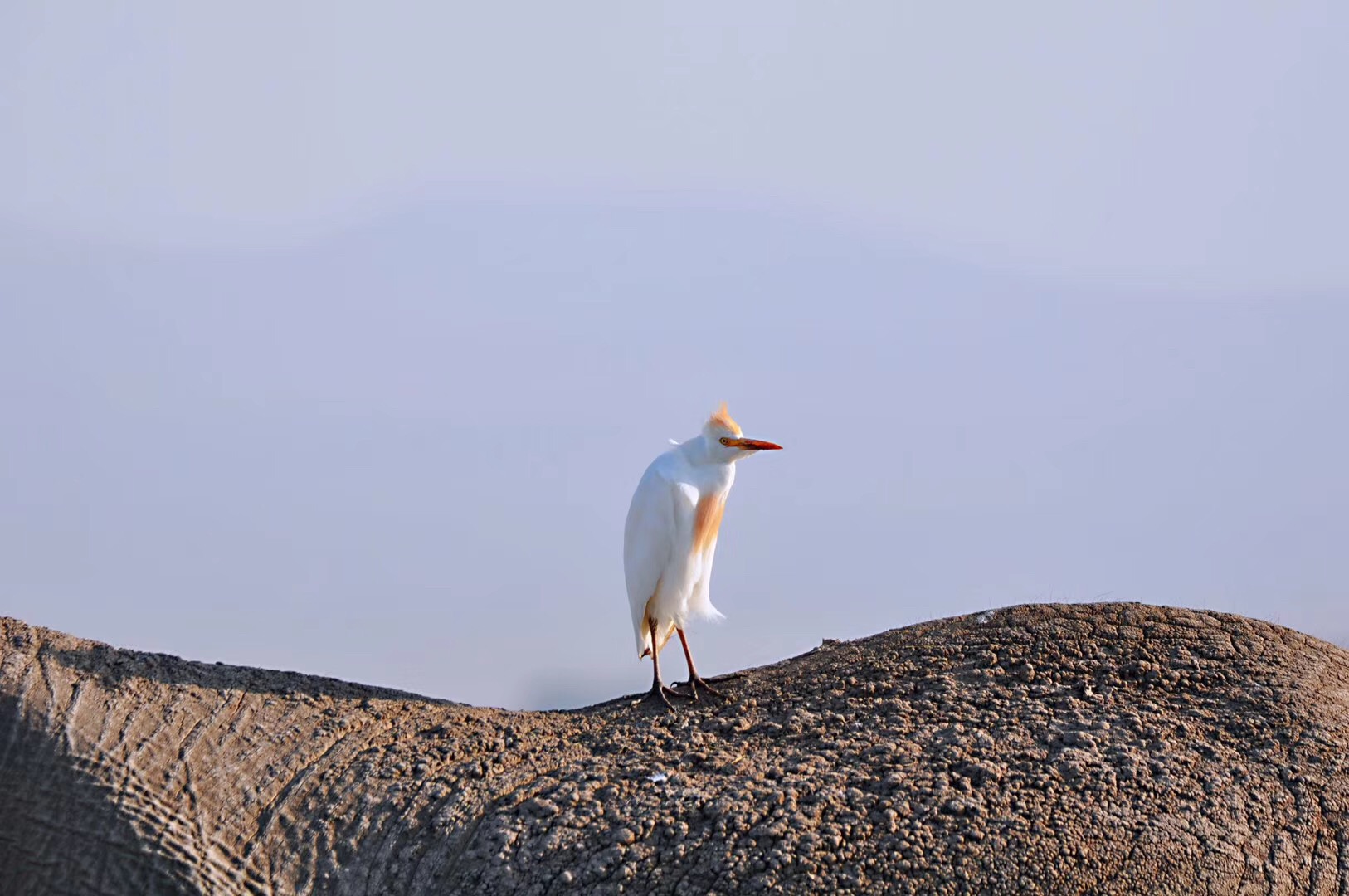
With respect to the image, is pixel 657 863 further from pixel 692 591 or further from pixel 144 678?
pixel 144 678

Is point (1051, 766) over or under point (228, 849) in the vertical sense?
over

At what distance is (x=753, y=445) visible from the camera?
36.7ft

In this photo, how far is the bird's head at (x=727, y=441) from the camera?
1120cm

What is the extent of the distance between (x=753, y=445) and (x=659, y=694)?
7.40 ft

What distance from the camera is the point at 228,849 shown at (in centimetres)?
952

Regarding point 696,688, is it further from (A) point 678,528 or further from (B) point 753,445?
(B) point 753,445

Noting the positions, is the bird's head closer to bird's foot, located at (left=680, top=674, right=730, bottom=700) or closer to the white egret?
the white egret

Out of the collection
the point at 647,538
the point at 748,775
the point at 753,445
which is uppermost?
the point at 753,445

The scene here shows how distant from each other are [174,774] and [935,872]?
222 inches

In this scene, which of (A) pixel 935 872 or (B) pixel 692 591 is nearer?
(A) pixel 935 872

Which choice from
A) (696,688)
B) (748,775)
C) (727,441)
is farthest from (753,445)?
(748,775)

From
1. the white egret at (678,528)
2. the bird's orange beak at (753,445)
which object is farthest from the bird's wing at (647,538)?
the bird's orange beak at (753,445)

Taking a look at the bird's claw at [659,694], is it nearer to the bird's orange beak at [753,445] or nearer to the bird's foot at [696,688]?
the bird's foot at [696,688]

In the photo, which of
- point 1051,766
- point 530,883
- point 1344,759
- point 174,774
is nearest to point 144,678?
point 174,774
